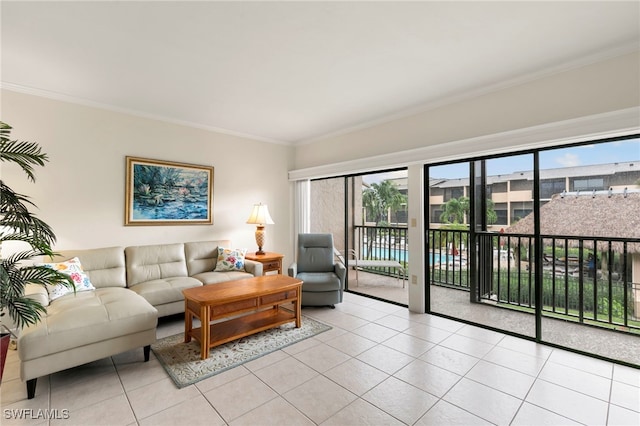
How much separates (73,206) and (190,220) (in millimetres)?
1326

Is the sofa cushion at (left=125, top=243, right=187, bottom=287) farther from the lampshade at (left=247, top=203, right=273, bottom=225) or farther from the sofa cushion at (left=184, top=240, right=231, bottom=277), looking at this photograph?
the lampshade at (left=247, top=203, right=273, bottom=225)

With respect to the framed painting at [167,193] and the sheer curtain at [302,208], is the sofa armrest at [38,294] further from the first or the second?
the sheer curtain at [302,208]

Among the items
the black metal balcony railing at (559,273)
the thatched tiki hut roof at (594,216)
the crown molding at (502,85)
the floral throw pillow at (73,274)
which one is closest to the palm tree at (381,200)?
the black metal balcony railing at (559,273)

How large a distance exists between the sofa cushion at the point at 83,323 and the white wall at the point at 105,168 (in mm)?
1122

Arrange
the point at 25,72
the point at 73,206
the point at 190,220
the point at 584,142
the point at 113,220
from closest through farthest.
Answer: the point at 584,142, the point at 25,72, the point at 73,206, the point at 113,220, the point at 190,220

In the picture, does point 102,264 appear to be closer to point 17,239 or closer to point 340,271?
point 17,239

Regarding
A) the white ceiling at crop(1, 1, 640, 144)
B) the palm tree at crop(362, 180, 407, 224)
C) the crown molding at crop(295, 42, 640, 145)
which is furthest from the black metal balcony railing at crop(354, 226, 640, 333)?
the white ceiling at crop(1, 1, 640, 144)

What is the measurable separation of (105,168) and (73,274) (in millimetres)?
1340

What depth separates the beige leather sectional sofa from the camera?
209cm

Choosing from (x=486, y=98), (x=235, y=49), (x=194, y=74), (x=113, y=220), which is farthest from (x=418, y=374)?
(x=113, y=220)

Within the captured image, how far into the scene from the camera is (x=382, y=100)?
347cm

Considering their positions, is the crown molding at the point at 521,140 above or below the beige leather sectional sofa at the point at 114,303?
above

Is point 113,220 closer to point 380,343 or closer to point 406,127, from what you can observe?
point 380,343

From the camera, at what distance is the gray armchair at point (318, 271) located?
3.89 m
